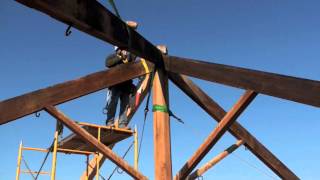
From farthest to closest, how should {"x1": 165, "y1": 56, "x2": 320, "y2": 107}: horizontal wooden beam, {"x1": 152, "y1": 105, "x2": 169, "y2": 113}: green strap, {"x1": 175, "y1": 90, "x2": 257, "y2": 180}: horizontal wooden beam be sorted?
1. {"x1": 152, "y1": 105, "x2": 169, "y2": 113}: green strap
2. {"x1": 175, "y1": 90, "x2": 257, "y2": 180}: horizontal wooden beam
3. {"x1": 165, "y1": 56, "x2": 320, "y2": 107}: horizontal wooden beam

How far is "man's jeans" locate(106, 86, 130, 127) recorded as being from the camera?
5.46 m

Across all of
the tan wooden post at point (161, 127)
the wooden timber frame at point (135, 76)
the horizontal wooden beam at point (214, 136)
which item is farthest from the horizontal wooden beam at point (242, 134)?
the horizontal wooden beam at point (214, 136)

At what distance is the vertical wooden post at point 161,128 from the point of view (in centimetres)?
441

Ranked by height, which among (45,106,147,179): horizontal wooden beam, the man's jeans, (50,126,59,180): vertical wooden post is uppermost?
the man's jeans

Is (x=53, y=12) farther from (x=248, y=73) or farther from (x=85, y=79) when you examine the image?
(x=248, y=73)

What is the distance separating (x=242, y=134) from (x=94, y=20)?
2887mm

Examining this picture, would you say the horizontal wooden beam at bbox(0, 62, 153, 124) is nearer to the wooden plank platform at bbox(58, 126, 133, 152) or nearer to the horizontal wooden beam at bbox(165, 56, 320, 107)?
the horizontal wooden beam at bbox(165, 56, 320, 107)

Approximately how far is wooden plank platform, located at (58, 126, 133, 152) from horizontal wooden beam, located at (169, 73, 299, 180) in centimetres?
94

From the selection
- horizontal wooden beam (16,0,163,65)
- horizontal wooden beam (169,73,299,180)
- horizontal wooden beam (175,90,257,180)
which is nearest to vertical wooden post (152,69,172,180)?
horizontal wooden beam (175,90,257,180)

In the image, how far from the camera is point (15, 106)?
3.56m

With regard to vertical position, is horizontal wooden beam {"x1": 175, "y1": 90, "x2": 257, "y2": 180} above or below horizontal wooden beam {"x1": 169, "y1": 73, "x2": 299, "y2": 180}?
below

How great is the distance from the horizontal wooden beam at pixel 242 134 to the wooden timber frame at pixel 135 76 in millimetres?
11

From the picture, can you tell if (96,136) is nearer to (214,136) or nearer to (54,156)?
(54,156)

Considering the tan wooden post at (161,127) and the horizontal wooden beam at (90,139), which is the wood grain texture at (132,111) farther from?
the horizontal wooden beam at (90,139)
